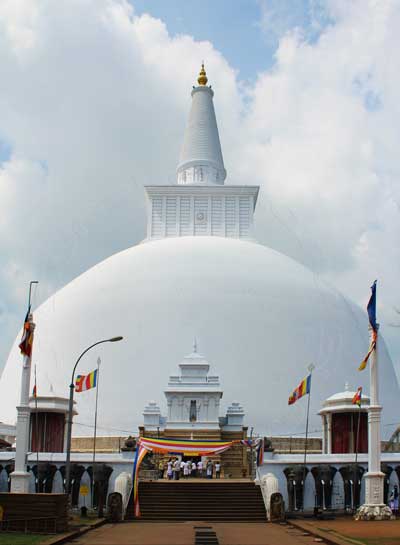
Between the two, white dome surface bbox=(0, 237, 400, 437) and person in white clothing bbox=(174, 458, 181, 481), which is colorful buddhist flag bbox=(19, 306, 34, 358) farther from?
white dome surface bbox=(0, 237, 400, 437)

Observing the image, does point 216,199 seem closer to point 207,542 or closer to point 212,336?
point 212,336

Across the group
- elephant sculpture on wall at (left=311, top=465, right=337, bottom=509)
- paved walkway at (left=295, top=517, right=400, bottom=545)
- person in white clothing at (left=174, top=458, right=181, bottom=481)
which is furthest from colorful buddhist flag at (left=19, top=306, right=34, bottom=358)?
elephant sculpture on wall at (left=311, top=465, right=337, bottom=509)

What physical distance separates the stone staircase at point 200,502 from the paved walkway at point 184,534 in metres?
1.92

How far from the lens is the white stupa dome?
46.9 meters

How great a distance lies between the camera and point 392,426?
159 ft

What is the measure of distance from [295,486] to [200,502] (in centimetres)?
464

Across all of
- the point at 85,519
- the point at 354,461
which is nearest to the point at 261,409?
the point at 354,461

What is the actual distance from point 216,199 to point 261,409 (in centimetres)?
2095

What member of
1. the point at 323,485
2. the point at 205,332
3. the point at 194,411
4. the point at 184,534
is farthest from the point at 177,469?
the point at 184,534

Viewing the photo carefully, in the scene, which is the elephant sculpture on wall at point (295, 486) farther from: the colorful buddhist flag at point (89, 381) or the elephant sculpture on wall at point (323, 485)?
the colorful buddhist flag at point (89, 381)

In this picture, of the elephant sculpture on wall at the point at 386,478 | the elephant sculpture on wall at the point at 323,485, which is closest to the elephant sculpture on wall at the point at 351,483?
the elephant sculpture on wall at the point at 323,485

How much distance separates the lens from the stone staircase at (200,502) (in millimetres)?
30000

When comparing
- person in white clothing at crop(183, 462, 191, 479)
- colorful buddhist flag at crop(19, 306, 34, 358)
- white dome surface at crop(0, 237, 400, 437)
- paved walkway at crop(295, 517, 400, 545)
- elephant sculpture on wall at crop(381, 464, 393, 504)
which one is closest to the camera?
paved walkway at crop(295, 517, 400, 545)

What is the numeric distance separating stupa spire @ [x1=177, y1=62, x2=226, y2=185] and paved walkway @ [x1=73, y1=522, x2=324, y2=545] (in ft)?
126
